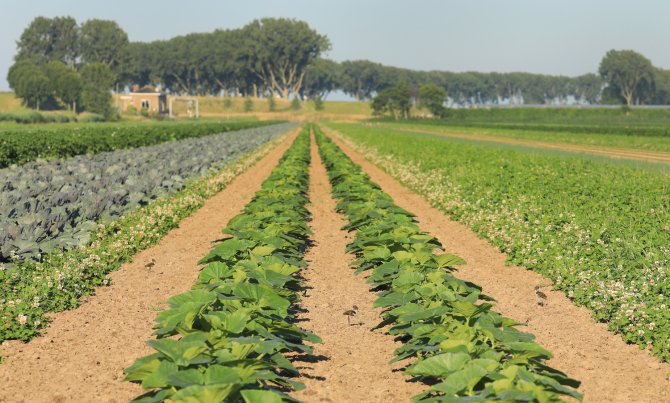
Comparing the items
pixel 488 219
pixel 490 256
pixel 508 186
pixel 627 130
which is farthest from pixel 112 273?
pixel 627 130

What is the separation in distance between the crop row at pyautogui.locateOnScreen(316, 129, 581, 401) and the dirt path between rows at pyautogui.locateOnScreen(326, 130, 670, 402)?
1.17 ft

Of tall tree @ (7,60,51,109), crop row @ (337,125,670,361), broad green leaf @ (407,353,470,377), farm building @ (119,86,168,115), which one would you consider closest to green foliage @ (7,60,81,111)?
tall tree @ (7,60,51,109)

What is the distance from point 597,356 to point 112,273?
6.69 metres

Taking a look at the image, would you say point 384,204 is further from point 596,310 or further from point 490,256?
point 596,310

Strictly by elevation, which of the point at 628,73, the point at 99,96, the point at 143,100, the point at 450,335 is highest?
the point at 628,73

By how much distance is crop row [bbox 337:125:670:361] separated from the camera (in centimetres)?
846

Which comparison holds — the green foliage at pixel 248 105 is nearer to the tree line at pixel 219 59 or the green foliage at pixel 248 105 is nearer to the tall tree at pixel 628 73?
A: the tree line at pixel 219 59

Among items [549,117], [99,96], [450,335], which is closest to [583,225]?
[450,335]

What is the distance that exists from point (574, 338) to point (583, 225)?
4765 millimetres

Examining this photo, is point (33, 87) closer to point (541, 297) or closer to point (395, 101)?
point (395, 101)

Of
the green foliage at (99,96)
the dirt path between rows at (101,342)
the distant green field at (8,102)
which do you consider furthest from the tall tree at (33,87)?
the dirt path between rows at (101,342)

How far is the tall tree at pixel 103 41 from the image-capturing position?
151m

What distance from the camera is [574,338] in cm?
793

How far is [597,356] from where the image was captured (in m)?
7.38
